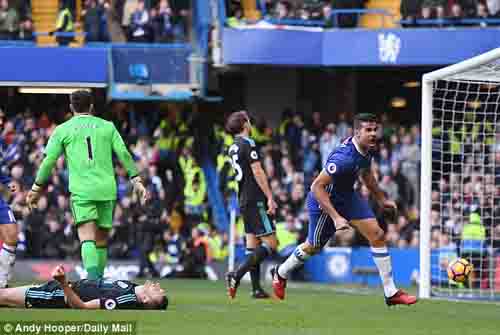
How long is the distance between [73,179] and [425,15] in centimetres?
1243

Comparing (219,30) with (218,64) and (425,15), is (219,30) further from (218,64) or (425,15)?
(425,15)

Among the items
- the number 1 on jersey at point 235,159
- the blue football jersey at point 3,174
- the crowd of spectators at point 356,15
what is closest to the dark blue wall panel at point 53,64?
the blue football jersey at point 3,174

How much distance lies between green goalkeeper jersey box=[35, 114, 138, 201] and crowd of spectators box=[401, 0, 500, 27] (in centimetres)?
1181

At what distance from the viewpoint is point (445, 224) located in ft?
65.4

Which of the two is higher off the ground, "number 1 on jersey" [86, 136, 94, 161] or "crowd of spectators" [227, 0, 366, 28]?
"crowd of spectators" [227, 0, 366, 28]

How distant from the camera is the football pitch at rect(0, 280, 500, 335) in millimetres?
9375

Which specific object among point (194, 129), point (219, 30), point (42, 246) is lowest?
point (42, 246)

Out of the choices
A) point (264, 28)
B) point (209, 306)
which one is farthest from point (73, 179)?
point (264, 28)

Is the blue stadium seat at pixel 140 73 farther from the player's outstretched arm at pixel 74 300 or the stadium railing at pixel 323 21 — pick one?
the player's outstretched arm at pixel 74 300

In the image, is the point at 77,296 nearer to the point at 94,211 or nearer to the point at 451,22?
the point at 94,211

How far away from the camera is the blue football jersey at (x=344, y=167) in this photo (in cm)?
1176

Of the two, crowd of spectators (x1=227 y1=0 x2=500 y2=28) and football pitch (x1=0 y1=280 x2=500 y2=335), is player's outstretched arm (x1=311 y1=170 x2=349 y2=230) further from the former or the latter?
crowd of spectators (x1=227 y1=0 x2=500 y2=28)

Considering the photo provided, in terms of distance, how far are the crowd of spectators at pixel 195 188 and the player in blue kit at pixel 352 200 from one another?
7029 mm

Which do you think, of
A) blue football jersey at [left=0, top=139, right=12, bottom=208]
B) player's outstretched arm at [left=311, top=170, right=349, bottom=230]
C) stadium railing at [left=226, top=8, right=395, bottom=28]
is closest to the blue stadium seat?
stadium railing at [left=226, top=8, right=395, bottom=28]
